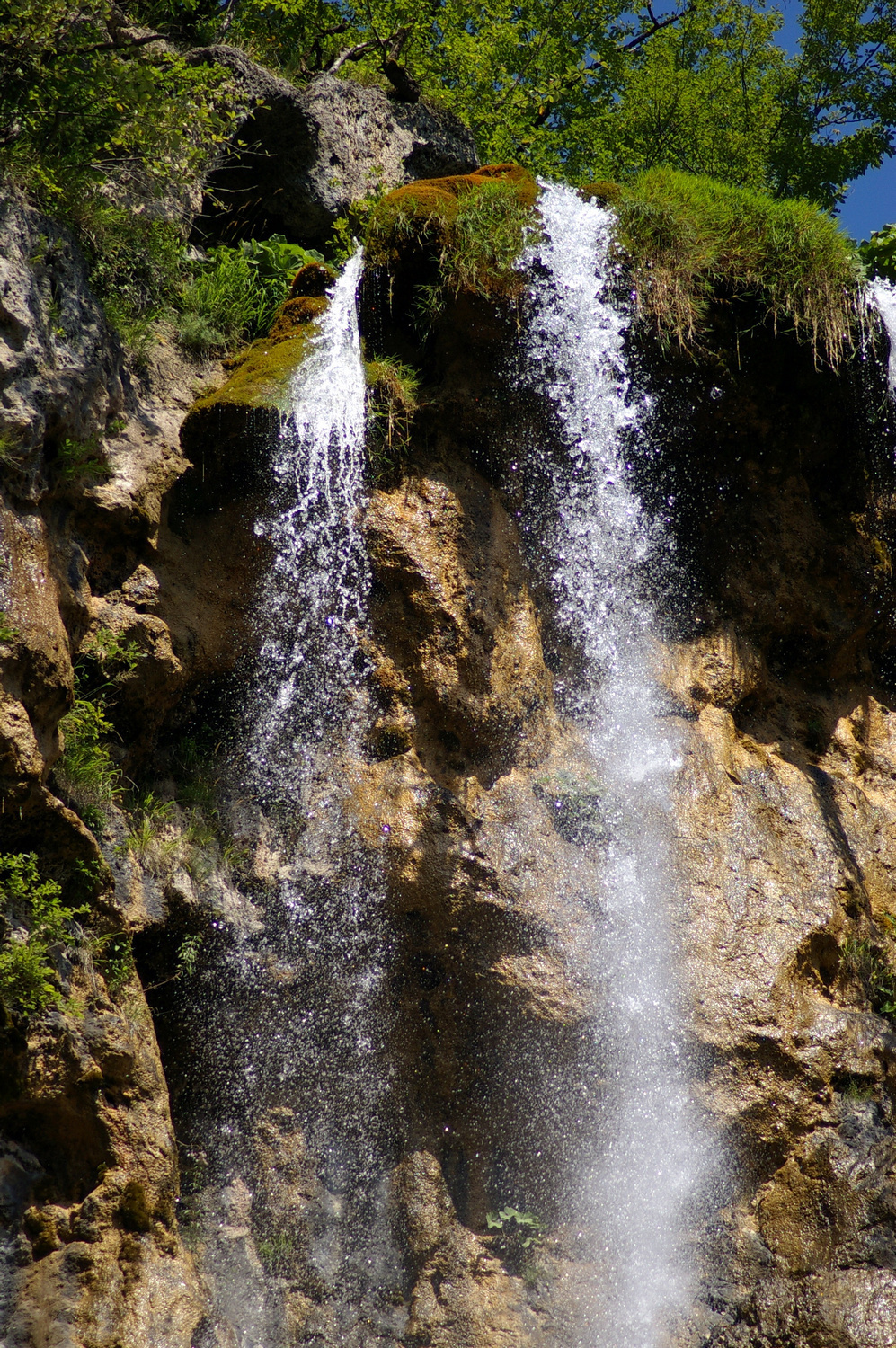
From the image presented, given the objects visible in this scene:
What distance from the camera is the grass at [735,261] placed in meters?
6.29

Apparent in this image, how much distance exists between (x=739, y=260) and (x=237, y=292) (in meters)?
3.50

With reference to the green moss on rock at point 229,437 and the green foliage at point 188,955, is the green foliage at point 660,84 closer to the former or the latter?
the green moss on rock at point 229,437

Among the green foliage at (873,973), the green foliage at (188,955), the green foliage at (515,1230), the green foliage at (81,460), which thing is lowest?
the green foliage at (515,1230)

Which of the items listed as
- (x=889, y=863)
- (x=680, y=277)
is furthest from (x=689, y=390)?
(x=889, y=863)

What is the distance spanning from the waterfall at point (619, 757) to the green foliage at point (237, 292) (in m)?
2.04

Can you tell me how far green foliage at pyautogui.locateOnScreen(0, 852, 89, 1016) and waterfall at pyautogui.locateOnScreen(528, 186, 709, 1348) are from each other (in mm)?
2827

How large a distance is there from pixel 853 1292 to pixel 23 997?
4091mm

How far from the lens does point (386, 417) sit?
5730 mm

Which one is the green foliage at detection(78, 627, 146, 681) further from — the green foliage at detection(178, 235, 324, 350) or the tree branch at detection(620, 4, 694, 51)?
the tree branch at detection(620, 4, 694, 51)

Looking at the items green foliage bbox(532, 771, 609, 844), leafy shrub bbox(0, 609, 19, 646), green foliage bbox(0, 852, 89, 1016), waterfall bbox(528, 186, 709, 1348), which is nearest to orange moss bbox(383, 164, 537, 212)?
waterfall bbox(528, 186, 709, 1348)

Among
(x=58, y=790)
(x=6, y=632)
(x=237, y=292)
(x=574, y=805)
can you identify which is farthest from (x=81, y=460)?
(x=574, y=805)

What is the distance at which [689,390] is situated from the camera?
6.52 metres

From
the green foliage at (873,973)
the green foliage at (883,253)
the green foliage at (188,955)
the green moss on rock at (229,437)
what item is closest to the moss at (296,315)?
the green moss on rock at (229,437)

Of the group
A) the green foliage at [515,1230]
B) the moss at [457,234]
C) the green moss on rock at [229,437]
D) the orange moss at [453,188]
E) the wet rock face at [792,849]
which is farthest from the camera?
the orange moss at [453,188]
